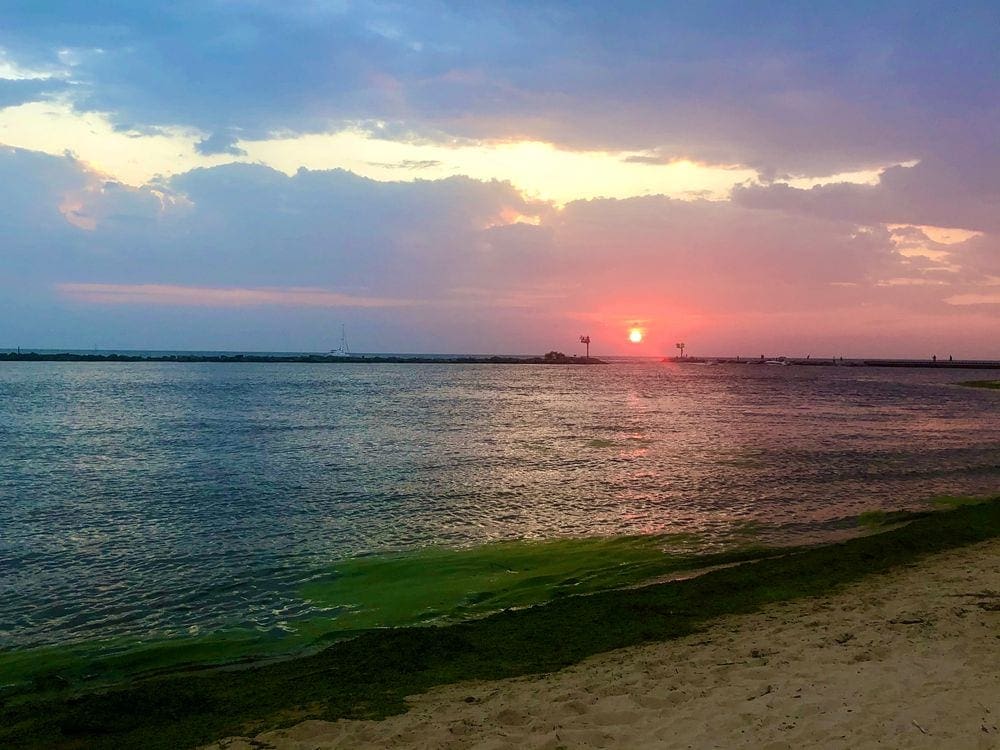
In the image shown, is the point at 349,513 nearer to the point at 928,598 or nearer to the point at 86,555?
the point at 86,555

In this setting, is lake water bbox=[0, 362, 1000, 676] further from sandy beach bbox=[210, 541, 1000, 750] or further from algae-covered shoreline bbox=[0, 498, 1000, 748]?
sandy beach bbox=[210, 541, 1000, 750]

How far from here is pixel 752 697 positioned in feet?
27.1

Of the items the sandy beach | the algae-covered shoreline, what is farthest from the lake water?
the sandy beach

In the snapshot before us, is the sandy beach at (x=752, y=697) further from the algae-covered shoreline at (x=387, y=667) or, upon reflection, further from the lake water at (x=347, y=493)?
the lake water at (x=347, y=493)

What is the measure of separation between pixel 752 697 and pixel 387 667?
5.31m

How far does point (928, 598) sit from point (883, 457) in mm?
24734

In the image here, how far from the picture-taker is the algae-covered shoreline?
28.1ft

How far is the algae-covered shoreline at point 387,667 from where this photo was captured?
338 inches

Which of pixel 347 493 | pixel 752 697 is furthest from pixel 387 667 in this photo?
pixel 347 493

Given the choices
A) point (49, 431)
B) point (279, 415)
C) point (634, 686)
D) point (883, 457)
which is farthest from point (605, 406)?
point (634, 686)

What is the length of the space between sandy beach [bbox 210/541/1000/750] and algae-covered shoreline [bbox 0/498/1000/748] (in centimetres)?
54

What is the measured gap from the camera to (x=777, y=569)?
49.1 ft

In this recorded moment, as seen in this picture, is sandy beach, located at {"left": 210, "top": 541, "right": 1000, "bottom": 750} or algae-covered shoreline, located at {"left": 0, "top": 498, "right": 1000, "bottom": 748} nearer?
sandy beach, located at {"left": 210, "top": 541, "right": 1000, "bottom": 750}

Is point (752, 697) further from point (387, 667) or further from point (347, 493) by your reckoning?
point (347, 493)
